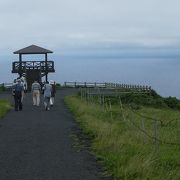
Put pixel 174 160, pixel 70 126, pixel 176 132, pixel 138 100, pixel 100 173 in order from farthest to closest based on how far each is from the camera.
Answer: pixel 138 100, pixel 70 126, pixel 176 132, pixel 174 160, pixel 100 173

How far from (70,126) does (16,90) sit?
880cm

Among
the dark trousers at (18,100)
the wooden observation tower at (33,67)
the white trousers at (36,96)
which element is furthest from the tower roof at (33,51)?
the dark trousers at (18,100)

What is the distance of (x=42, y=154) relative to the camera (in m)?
12.3

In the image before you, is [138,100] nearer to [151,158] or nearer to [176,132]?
[176,132]

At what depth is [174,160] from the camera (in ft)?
35.7

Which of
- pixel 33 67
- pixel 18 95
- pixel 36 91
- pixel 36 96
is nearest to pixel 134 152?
pixel 18 95

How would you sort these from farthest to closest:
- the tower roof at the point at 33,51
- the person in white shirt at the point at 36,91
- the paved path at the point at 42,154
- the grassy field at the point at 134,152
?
the tower roof at the point at 33,51 < the person in white shirt at the point at 36,91 < the paved path at the point at 42,154 < the grassy field at the point at 134,152

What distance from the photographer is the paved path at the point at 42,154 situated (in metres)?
9.99

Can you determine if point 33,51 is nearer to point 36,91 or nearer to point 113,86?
point 113,86

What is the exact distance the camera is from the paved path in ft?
32.8

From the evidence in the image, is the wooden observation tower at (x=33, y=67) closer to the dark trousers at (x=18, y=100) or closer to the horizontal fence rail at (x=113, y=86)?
the horizontal fence rail at (x=113, y=86)

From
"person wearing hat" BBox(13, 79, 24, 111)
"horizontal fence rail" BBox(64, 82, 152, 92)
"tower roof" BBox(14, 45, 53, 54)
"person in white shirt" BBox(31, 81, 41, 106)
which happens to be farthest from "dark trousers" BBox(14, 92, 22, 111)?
"tower roof" BBox(14, 45, 53, 54)

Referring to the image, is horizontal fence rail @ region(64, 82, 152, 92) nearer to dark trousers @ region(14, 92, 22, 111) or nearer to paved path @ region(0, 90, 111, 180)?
dark trousers @ region(14, 92, 22, 111)

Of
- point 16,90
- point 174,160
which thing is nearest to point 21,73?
point 16,90
